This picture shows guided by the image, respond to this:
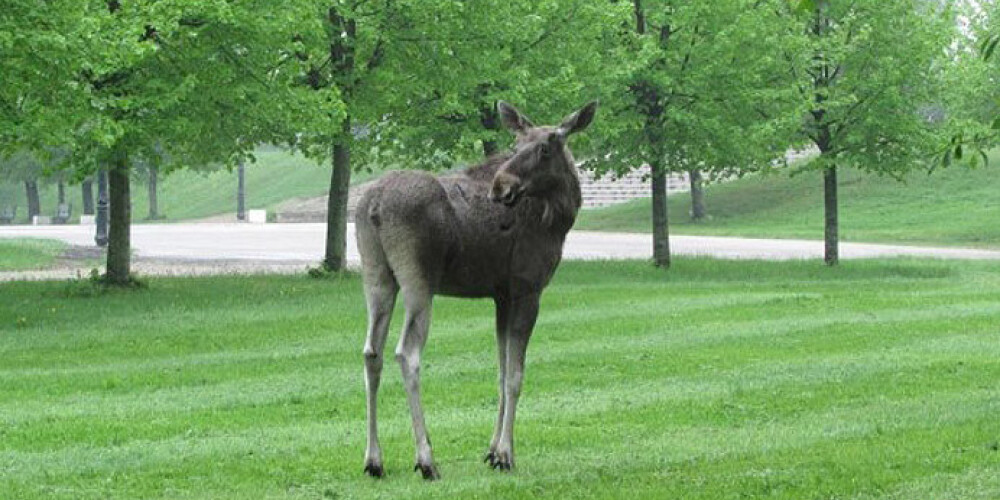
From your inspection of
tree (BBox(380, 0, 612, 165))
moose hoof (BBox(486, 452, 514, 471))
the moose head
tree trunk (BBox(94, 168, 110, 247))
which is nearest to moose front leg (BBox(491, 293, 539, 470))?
moose hoof (BBox(486, 452, 514, 471))

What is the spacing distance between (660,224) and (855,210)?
101 feet

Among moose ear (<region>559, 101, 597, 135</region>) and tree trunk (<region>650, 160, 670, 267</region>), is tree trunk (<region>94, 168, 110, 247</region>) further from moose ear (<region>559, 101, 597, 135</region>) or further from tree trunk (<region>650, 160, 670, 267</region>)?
moose ear (<region>559, 101, 597, 135</region>)

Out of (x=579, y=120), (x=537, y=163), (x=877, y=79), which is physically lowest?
(x=537, y=163)

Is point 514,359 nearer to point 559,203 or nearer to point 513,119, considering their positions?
point 559,203

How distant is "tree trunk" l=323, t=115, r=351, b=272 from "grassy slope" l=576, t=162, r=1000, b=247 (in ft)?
79.4

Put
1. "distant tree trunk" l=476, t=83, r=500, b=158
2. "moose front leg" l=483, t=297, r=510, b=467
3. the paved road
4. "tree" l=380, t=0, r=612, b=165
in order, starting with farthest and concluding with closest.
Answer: the paved road → "distant tree trunk" l=476, t=83, r=500, b=158 → "tree" l=380, t=0, r=612, b=165 → "moose front leg" l=483, t=297, r=510, b=467

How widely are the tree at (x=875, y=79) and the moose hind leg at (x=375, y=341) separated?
2502cm

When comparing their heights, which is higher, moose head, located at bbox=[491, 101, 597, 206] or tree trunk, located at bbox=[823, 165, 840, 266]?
moose head, located at bbox=[491, 101, 597, 206]

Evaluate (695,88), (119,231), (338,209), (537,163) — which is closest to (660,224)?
(695,88)

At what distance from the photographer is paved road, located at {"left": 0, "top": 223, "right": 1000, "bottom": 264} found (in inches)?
1703

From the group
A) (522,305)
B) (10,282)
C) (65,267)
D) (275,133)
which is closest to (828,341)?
(522,305)

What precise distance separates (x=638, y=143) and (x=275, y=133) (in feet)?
27.1

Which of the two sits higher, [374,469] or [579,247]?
[374,469]

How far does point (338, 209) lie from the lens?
106 feet
